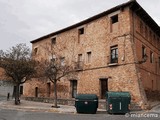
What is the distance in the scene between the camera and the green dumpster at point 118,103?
17.3 metres

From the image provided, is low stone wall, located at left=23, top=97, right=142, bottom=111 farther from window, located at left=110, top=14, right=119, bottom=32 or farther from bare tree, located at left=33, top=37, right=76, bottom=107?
window, located at left=110, top=14, right=119, bottom=32

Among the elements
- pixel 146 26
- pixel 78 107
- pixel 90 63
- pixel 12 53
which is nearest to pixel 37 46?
pixel 12 53

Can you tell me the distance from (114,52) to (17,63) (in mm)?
9297

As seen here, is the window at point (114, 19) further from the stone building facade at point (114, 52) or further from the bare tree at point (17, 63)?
the bare tree at point (17, 63)

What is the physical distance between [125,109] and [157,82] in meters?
11.5

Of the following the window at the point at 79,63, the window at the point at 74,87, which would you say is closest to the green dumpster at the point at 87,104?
the window at the point at 79,63

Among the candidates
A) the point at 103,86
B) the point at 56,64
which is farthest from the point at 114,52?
the point at 56,64

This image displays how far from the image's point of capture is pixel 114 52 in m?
23.5

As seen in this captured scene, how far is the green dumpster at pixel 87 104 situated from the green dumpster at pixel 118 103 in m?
1.13

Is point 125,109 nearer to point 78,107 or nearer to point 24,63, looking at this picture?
point 78,107

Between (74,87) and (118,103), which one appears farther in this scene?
(74,87)

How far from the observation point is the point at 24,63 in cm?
2489

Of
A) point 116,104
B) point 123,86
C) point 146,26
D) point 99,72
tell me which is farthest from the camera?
point 146,26

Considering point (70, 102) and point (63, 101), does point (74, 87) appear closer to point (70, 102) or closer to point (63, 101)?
point (63, 101)
